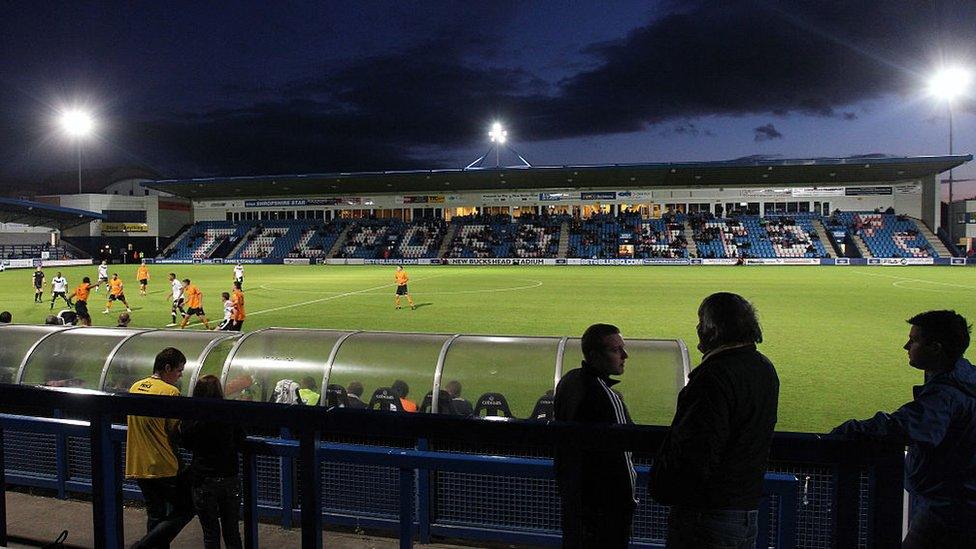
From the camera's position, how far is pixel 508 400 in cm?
744

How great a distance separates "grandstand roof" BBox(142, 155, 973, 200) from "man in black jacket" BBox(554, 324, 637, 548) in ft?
207

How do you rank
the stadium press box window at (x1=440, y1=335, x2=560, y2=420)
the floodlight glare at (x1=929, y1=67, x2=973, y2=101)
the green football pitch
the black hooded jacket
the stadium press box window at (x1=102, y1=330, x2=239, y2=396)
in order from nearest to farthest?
the black hooded jacket → the stadium press box window at (x1=440, y1=335, x2=560, y2=420) → the stadium press box window at (x1=102, y1=330, x2=239, y2=396) → the green football pitch → the floodlight glare at (x1=929, y1=67, x2=973, y2=101)

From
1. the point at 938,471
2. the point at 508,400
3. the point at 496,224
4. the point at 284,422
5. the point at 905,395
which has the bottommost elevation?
the point at 905,395

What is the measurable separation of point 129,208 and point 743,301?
285 feet

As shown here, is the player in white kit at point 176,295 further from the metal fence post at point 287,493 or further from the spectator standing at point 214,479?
the spectator standing at point 214,479

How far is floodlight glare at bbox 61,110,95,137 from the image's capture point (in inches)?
2616

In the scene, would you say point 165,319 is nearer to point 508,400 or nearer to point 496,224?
point 508,400

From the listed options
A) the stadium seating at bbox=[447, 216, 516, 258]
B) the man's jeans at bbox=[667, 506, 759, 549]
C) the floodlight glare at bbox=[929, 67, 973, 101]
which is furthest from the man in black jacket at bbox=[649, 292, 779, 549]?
the stadium seating at bbox=[447, 216, 516, 258]

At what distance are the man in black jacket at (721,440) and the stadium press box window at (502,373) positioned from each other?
467 cm

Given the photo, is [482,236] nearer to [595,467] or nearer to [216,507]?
[216,507]

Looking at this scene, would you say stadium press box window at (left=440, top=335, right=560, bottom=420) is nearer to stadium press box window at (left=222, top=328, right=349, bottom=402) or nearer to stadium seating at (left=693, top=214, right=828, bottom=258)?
stadium press box window at (left=222, top=328, right=349, bottom=402)

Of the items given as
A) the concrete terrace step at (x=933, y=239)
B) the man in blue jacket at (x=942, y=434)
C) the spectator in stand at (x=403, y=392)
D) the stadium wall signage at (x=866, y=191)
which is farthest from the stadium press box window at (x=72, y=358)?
the stadium wall signage at (x=866, y=191)

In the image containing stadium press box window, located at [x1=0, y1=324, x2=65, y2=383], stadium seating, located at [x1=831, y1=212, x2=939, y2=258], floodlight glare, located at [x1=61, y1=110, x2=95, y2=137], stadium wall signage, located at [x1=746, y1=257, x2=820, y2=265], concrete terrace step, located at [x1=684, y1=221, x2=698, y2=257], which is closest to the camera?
stadium press box window, located at [x1=0, y1=324, x2=65, y2=383]

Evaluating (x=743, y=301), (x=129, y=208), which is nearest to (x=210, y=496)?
(x=743, y=301)
